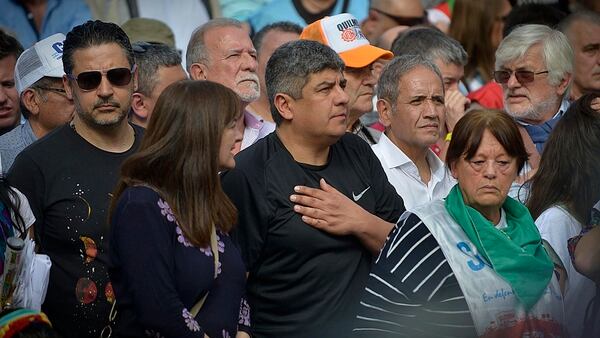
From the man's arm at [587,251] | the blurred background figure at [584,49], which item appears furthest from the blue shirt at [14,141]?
the blurred background figure at [584,49]

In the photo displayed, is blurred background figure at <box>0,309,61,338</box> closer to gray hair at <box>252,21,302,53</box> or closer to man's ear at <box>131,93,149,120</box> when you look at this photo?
man's ear at <box>131,93,149,120</box>

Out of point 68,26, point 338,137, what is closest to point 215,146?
point 338,137

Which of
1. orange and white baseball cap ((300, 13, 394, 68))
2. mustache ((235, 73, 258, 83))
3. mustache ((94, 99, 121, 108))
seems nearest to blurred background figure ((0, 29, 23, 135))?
mustache ((235, 73, 258, 83))

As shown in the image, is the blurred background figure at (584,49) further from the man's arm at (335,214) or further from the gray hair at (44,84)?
the gray hair at (44,84)

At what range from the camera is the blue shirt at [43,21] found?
891 centimetres

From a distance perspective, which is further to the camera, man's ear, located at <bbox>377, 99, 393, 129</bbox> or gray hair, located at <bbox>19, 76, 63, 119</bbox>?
man's ear, located at <bbox>377, 99, 393, 129</bbox>

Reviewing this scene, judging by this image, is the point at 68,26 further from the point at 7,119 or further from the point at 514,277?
the point at 514,277

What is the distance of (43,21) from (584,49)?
377 centimetres

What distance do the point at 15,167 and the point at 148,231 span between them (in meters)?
1.14

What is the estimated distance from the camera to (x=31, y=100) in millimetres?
6758

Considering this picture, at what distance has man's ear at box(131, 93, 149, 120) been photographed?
710 centimetres

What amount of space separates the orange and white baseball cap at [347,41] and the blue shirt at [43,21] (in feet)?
7.60

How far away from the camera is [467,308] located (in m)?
5.20

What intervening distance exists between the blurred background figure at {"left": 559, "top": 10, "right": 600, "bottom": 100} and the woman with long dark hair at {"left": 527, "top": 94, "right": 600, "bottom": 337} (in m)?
2.48
